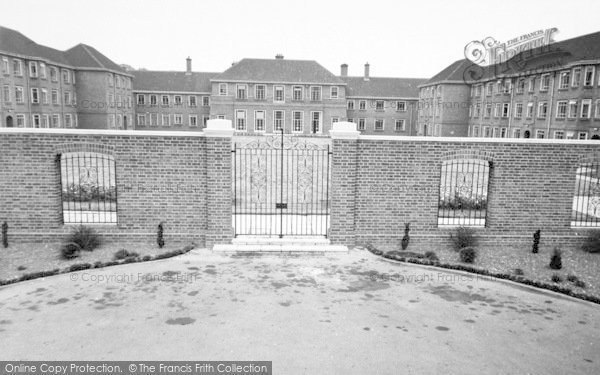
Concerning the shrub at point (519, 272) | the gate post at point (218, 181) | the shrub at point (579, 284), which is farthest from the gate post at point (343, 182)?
the shrub at point (579, 284)

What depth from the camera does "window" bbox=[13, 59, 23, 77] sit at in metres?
41.1

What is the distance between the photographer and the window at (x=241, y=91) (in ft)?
179

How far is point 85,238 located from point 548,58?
132ft

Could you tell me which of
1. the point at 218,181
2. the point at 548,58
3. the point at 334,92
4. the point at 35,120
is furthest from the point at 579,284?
the point at 334,92

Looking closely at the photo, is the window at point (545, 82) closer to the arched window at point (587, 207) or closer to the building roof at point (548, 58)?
the building roof at point (548, 58)

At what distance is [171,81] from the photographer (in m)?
60.9

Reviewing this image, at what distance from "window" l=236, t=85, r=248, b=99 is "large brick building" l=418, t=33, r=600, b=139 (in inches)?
887

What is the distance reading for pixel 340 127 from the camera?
11516 millimetres

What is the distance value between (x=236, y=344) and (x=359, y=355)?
1776 mm

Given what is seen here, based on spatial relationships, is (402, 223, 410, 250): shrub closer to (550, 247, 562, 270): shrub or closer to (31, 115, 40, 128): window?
(550, 247, 562, 270): shrub

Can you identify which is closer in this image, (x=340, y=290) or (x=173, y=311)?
(x=173, y=311)

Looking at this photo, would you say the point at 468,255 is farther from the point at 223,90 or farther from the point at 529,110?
the point at 223,90

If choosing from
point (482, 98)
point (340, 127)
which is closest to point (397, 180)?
point (340, 127)

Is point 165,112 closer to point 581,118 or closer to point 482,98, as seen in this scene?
point 482,98
